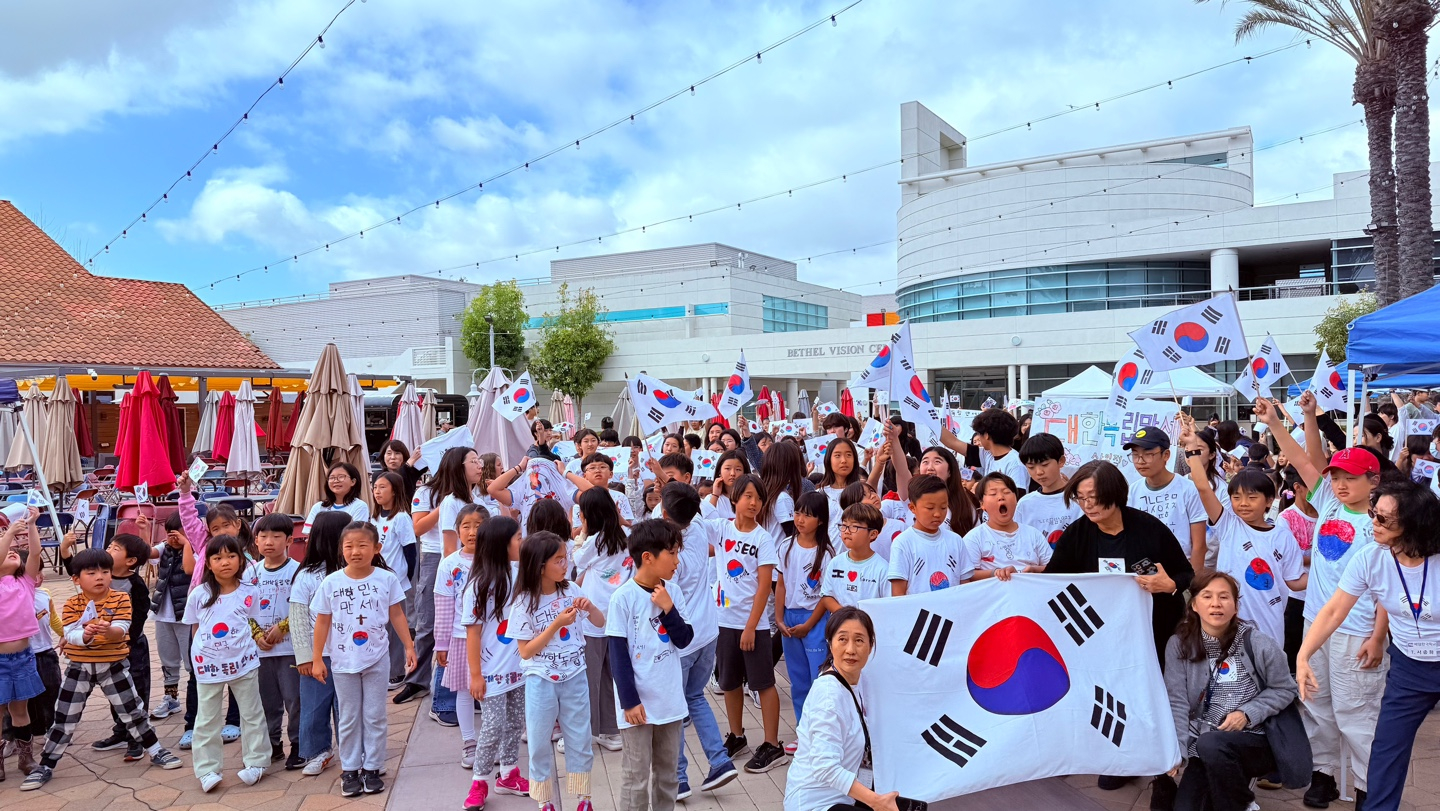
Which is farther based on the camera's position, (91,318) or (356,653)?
(91,318)

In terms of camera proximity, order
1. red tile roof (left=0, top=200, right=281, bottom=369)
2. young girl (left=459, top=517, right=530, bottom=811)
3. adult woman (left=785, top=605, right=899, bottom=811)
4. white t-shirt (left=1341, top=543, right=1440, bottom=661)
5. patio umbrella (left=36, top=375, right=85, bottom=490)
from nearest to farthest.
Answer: adult woman (left=785, top=605, right=899, bottom=811), white t-shirt (left=1341, top=543, right=1440, bottom=661), young girl (left=459, top=517, right=530, bottom=811), patio umbrella (left=36, top=375, right=85, bottom=490), red tile roof (left=0, top=200, right=281, bottom=369)

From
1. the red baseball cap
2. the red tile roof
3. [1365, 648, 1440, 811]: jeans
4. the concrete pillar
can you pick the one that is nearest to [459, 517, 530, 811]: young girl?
[1365, 648, 1440, 811]: jeans

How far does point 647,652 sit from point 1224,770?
2.78 m

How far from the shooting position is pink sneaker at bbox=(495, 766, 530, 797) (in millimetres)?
4809

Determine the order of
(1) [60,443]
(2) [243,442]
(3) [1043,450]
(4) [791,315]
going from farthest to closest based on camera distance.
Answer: (4) [791,315], (2) [243,442], (1) [60,443], (3) [1043,450]

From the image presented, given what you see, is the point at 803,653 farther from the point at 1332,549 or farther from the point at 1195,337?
the point at 1195,337

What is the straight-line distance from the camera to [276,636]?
5129 mm

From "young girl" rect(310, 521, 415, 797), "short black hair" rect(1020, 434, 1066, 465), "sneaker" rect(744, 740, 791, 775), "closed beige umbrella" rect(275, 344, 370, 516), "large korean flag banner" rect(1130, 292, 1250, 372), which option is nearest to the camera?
"young girl" rect(310, 521, 415, 797)

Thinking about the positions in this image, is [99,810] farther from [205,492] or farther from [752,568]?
[205,492]

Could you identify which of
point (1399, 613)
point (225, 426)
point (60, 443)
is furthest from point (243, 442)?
point (1399, 613)

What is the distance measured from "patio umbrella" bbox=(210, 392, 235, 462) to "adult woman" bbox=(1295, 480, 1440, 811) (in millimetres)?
14190

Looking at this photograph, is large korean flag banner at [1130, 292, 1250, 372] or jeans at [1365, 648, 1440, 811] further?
large korean flag banner at [1130, 292, 1250, 372]

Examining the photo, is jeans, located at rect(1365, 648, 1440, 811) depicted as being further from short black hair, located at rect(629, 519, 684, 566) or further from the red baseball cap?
short black hair, located at rect(629, 519, 684, 566)

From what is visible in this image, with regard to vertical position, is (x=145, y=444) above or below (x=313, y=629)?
above
